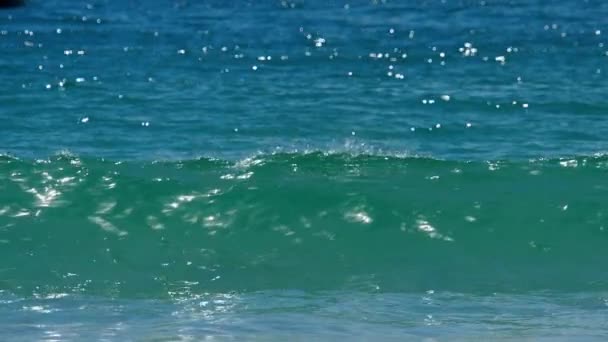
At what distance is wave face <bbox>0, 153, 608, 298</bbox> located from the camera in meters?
9.35

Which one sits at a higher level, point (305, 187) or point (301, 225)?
point (305, 187)

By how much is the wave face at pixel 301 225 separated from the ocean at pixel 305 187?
0.08ft

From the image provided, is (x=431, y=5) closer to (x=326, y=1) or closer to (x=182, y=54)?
(x=326, y=1)

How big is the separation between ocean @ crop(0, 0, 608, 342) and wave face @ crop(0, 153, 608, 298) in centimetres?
2

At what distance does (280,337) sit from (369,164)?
504cm

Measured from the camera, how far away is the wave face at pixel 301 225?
9.35 m

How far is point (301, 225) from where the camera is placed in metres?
10.7

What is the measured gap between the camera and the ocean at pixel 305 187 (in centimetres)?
818

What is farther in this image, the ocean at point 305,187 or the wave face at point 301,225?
the wave face at point 301,225

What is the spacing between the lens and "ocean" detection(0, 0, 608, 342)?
818 cm

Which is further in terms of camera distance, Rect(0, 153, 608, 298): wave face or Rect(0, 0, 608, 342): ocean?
Rect(0, 153, 608, 298): wave face

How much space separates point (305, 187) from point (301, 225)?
0.76 m

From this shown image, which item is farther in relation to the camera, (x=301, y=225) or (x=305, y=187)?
(x=305, y=187)

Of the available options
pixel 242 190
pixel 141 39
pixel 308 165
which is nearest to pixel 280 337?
pixel 242 190
